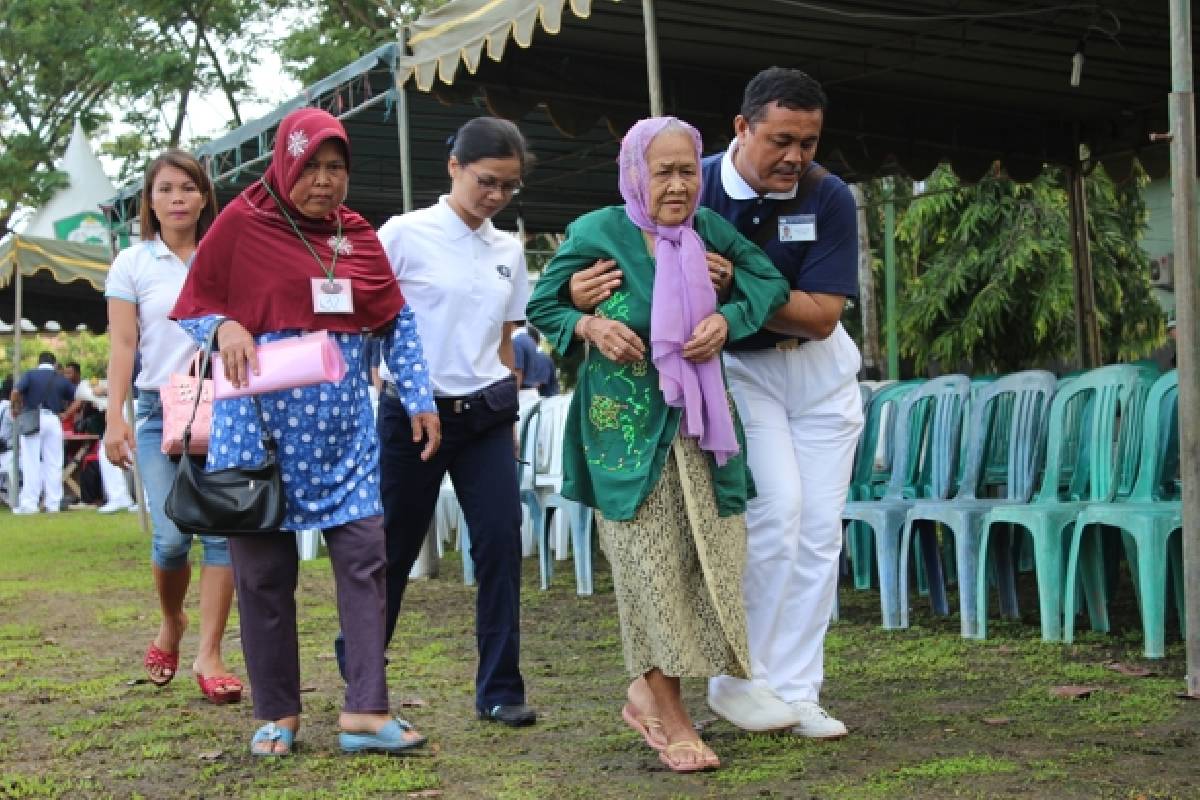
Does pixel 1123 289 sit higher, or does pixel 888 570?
pixel 1123 289

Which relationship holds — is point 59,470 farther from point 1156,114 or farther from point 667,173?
point 667,173

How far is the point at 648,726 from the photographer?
4652 mm

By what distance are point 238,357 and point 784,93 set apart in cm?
164

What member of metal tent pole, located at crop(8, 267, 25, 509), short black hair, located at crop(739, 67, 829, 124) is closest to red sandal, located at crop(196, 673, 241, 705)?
short black hair, located at crop(739, 67, 829, 124)

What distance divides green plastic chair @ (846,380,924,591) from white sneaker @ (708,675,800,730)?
3.41 m

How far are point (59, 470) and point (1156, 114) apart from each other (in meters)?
14.8

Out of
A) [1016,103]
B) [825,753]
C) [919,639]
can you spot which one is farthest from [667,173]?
[1016,103]

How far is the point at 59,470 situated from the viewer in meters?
21.7

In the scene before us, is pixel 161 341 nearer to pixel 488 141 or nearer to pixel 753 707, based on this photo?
pixel 488 141

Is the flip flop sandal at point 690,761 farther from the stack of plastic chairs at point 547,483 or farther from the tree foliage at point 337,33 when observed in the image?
the tree foliage at point 337,33

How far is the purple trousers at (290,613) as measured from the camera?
466 centimetres

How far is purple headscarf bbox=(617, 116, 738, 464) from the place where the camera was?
4.31 metres

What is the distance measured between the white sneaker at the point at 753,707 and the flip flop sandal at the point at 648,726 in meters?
0.21

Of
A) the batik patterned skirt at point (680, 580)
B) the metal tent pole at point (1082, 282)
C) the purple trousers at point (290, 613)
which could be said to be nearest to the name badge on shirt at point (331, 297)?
the purple trousers at point (290, 613)
